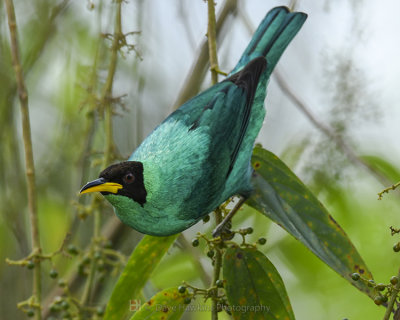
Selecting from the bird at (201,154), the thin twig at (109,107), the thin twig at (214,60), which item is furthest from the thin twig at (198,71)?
the thin twig at (214,60)

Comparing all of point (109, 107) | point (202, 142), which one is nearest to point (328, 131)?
point (202, 142)

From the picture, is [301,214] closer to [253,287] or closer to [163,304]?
[253,287]

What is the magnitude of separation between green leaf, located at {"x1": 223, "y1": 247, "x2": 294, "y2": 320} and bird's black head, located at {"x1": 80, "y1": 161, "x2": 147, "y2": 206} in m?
0.46

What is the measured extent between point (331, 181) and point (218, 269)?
1.20 meters

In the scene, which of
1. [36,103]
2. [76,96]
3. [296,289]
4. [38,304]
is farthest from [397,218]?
[36,103]

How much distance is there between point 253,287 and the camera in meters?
2.27

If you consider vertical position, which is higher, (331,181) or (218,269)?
(331,181)

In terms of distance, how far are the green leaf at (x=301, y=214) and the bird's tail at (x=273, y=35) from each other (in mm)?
460

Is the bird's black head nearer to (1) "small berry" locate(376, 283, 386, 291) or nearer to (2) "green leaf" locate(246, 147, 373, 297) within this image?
(2) "green leaf" locate(246, 147, 373, 297)

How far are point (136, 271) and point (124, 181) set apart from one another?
2.05 feet


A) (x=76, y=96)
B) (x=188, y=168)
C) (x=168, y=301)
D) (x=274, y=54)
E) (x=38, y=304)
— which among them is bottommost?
(x=168, y=301)

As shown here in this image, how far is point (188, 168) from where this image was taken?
220 cm

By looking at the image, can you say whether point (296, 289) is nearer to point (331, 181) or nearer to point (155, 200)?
point (331, 181)

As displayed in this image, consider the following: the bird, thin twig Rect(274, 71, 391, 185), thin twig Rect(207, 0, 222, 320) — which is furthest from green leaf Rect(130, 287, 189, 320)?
thin twig Rect(274, 71, 391, 185)
